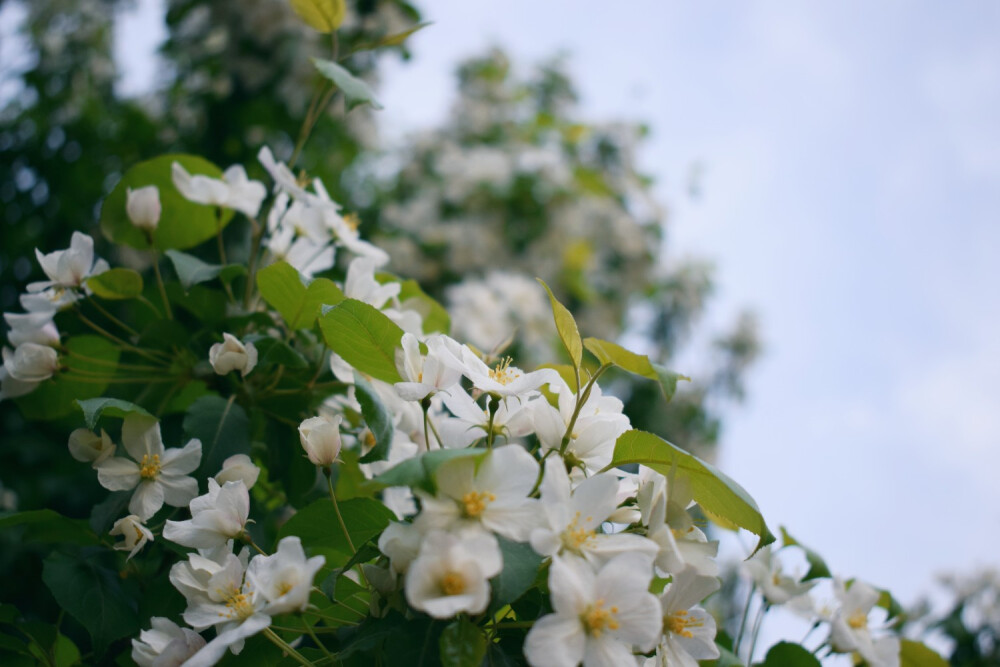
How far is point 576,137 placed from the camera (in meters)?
3.88

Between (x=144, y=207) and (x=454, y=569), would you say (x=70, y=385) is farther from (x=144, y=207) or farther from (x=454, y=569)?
(x=454, y=569)

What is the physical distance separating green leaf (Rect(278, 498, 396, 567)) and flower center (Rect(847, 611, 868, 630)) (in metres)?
0.51

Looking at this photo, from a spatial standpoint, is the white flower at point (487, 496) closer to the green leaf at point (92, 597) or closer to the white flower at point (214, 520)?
the white flower at point (214, 520)

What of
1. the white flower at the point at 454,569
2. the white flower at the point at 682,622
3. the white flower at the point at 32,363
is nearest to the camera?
the white flower at the point at 454,569

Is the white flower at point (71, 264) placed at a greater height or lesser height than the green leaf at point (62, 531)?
greater

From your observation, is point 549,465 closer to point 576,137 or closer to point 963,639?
point 963,639

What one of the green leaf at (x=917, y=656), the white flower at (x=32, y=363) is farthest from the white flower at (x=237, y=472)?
the green leaf at (x=917, y=656)

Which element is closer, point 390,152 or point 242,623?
point 242,623

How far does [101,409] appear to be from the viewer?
1.99 feet

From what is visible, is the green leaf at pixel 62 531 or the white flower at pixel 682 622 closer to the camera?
the white flower at pixel 682 622

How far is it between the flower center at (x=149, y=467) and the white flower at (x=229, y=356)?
0.09 metres

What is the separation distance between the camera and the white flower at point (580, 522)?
0.50 metres

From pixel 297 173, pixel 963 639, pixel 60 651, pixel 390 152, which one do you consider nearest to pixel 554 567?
pixel 60 651

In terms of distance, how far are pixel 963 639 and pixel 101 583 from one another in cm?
156
